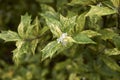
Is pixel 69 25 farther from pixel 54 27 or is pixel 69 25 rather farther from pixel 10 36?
pixel 10 36

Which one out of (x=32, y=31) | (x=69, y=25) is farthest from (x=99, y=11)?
(x=32, y=31)

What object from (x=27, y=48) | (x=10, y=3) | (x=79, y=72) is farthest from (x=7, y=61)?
(x=27, y=48)

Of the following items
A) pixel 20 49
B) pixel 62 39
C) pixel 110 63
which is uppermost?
pixel 62 39

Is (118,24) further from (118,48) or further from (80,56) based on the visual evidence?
(80,56)

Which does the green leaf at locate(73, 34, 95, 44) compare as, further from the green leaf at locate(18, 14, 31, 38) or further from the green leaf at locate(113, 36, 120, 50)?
the green leaf at locate(18, 14, 31, 38)

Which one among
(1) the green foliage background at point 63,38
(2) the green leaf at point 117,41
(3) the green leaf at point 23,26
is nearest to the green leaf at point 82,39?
(1) the green foliage background at point 63,38

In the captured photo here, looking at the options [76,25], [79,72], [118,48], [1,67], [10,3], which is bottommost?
[1,67]

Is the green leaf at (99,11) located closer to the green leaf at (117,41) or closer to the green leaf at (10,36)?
the green leaf at (117,41)

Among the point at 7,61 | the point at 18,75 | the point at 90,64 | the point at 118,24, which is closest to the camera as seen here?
the point at 118,24
